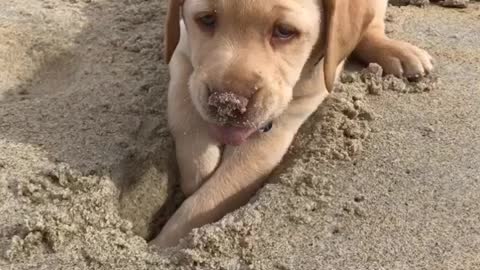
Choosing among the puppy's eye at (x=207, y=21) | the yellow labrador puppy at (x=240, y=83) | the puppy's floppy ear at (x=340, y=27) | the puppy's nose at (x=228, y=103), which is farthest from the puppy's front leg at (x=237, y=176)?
the puppy's eye at (x=207, y=21)

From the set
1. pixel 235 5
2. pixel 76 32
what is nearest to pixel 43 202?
pixel 235 5

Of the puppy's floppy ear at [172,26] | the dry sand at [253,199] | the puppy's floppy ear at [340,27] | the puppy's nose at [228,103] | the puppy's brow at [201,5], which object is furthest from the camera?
the puppy's floppy ear at [172,26]

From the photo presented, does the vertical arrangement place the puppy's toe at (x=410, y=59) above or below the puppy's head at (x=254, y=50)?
below

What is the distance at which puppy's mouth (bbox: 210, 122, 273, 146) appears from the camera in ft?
8.61

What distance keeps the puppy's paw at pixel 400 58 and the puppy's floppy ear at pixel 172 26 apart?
2.85 ft

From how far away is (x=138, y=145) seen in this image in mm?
2828

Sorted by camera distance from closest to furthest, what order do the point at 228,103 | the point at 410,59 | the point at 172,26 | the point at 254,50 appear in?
the point at 228,103 < the point at 254,50 < the point at 172,26 < the point at 410,59

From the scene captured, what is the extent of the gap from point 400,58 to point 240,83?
102 cm

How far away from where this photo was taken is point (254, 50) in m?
2.56

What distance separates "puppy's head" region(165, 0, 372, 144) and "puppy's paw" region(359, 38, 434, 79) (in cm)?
49

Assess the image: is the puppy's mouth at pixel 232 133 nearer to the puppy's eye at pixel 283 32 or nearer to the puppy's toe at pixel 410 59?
the puppy's eye at pixel 283 32

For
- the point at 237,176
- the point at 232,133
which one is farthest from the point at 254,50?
the point at 237,176

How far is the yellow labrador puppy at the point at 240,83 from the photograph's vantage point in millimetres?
2518

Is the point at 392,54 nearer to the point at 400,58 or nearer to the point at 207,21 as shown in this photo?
the point at 400,58
